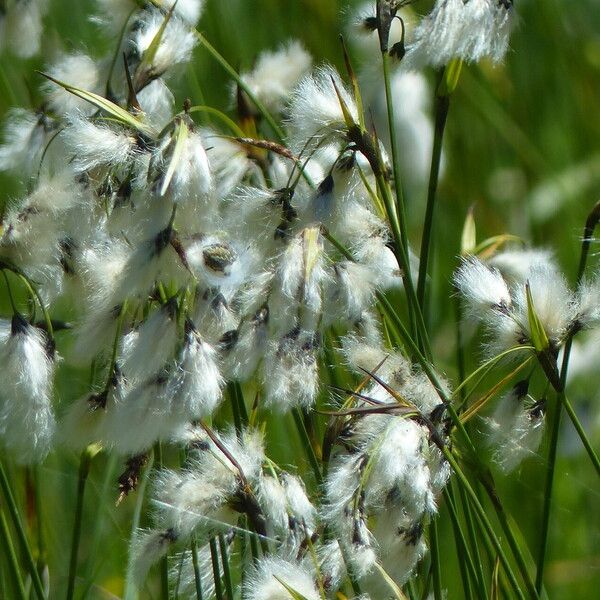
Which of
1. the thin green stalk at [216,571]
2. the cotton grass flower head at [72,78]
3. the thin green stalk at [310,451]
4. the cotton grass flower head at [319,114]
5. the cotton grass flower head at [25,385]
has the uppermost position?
the cotton grass flower head at [72,78]

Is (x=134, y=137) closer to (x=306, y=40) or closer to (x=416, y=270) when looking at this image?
(x=416, y=270)

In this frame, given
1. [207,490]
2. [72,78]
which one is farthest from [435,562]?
[72,78]

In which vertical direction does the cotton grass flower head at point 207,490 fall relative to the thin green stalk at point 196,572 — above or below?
above

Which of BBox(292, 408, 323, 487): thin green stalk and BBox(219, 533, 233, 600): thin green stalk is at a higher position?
BBox(292, 408, 323, 487): thin green stalk

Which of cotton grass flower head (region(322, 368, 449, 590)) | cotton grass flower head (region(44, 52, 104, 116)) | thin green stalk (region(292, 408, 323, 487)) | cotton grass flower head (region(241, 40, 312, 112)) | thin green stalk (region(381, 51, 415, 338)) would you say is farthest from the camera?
cotton grass flower head (region(241, 40, 312, 112))

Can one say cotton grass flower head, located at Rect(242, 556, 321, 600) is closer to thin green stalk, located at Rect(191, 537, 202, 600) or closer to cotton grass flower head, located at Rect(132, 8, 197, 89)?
thin green stalk, located at Rect(191, 537, 202, 600)

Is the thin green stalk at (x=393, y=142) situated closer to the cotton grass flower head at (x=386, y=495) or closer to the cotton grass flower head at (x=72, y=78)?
the cotton grass flower head at (x=386, y=495)

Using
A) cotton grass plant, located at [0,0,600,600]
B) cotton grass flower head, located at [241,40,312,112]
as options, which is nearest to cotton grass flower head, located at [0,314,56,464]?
cotton grass plant, located at [0,0,600,600]

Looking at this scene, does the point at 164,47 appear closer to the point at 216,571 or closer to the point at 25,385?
the point at 25,385

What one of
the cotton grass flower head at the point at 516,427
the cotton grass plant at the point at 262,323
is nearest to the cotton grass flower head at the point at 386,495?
the cotton grass plant at the point at 262,323

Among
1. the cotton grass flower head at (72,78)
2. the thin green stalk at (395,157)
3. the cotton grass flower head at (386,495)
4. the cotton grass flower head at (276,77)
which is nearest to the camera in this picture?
the cotton grass flower head at (386,495)

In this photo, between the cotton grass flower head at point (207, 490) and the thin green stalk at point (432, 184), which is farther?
the thin green stalk at point (432, 184)

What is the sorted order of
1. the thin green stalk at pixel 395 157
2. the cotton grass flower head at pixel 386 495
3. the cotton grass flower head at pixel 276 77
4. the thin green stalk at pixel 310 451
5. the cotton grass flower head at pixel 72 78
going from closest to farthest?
the cotton grass flower head at pixel 386 495, the thin green stalk at pixel 395 157, the thin green stalk at pixel 310 451, the cotton grass flower head at pixel 72 78, the cotton grass flower head at pixel 276 77
